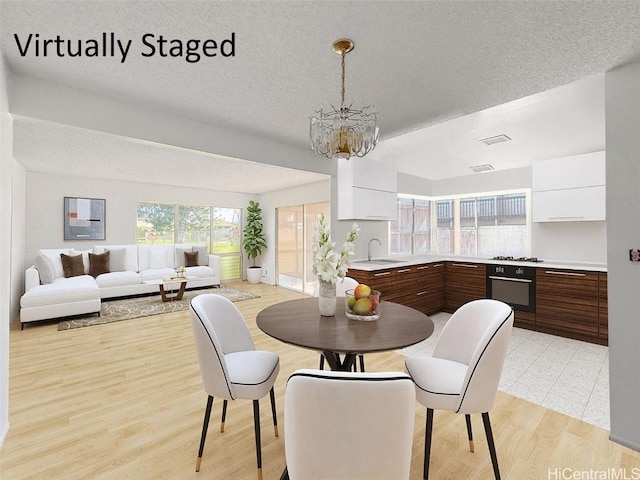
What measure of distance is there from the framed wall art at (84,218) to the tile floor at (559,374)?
648 centimetres

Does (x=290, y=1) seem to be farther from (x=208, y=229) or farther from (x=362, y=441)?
(x=208, y=229)

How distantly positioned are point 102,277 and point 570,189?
7684 mm

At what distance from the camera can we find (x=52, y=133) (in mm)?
3406

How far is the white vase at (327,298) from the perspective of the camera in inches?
73.3

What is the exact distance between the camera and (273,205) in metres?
7.75

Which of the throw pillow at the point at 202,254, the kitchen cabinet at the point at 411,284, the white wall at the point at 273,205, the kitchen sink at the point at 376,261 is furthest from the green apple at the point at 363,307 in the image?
the throw pillow at the point at 202,254

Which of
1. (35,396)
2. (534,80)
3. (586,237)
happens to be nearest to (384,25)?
(534,80)

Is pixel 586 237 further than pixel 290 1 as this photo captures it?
Yes

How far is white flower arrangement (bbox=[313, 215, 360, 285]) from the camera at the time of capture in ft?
5.77

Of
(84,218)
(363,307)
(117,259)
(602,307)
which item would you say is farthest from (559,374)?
(84,218)

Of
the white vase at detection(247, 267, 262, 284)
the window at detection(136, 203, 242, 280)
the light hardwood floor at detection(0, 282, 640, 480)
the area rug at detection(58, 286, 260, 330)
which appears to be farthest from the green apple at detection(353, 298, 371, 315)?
the window at detection(136, 203, 242, 280)

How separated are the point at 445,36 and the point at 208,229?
23.6ft

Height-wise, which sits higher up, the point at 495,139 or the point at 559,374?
the point at 495,139

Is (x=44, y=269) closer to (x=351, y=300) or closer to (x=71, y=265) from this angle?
(x=71, y=265)
